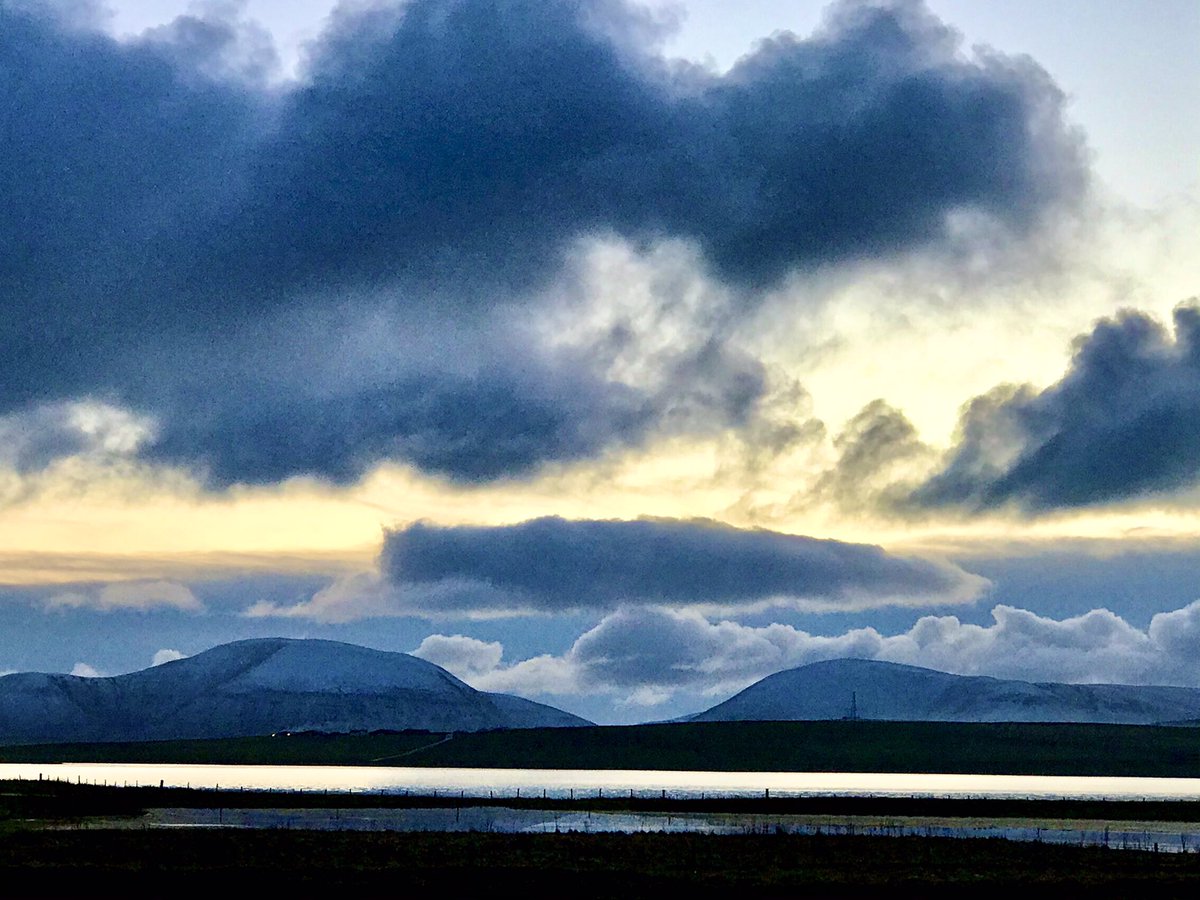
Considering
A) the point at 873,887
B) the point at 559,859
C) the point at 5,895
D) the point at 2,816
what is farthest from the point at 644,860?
the point at 2,816

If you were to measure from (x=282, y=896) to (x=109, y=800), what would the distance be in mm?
99541

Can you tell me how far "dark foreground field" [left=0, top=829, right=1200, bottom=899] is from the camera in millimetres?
85312

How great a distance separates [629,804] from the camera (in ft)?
562

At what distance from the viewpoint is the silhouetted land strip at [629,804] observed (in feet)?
535

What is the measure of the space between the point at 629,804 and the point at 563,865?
253ft

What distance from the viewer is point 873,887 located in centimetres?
8675

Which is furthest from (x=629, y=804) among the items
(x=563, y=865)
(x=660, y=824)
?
(x=563, y=865)

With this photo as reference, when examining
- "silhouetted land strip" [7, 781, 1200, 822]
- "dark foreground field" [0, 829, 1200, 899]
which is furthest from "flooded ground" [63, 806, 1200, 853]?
"dark foreground field" [0, 829, 1200, 899]

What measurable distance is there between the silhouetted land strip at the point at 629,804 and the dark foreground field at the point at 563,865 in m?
45.4

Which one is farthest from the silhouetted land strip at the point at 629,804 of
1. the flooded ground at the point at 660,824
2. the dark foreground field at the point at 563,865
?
the dark foreground field at the point at 563,865

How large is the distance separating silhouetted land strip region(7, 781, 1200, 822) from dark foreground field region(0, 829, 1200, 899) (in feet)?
149

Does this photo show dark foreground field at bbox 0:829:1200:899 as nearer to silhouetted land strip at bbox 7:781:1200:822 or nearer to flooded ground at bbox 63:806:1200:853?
flooded ground at bbox 63:806:1200:853

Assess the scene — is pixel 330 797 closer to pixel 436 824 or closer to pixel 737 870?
pixel 436 824

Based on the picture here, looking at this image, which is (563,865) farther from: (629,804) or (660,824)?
(629,804)
